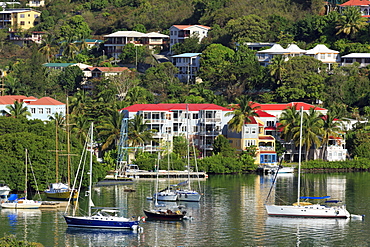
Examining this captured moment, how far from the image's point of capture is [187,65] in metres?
155

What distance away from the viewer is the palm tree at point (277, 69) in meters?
136

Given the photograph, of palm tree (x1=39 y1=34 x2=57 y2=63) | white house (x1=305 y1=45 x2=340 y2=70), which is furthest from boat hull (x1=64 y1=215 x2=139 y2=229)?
palm tree (x1=39 y1=34 x2=57 y2=63)

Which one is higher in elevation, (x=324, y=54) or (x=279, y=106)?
(x=324, y=54)

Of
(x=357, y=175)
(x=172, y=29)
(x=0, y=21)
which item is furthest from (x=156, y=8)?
(x=357, y=175)

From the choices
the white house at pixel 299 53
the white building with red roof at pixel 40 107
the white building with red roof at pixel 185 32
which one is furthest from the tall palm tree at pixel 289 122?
the white building with red roof at pixel 185 32

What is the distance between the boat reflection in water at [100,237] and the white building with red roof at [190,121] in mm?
43580

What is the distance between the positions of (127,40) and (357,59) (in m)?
48.0

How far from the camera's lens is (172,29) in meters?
172

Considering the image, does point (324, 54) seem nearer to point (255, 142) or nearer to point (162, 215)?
point (255, 142)

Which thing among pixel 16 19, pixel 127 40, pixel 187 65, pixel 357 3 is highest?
pixel 16 19

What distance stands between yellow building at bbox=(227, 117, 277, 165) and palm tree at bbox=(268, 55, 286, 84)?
76.4 feet

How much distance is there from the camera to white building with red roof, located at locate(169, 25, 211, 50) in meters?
169

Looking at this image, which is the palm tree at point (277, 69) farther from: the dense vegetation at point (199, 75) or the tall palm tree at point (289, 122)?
the tall palm tree at point (289, 122)

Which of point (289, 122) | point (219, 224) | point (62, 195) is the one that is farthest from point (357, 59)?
point (219, 224)
